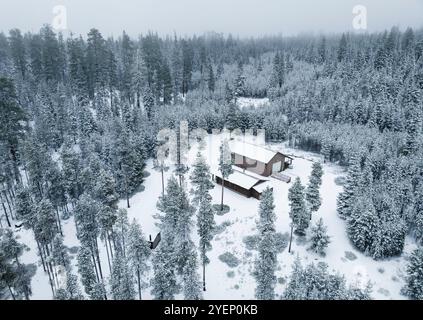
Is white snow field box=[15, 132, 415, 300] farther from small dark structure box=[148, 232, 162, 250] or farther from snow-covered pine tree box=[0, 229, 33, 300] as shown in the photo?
snow-covered pine tree box=[0, 229, 33, 300]

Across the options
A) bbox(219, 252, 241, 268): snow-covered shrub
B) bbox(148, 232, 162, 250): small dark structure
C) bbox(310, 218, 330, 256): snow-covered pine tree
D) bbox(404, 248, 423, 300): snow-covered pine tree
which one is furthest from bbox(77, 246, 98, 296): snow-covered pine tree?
bbox(404, 248, 423, 300): snow-covered pine tree

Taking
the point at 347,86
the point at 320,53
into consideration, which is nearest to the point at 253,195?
the point at 347,86

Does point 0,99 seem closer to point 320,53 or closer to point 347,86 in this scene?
point 347,86

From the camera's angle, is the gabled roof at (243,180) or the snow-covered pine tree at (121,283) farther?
the gabled roof at (243,180)

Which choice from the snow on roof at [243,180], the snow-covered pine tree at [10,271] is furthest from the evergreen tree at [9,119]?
the snow on roof at [243,180]

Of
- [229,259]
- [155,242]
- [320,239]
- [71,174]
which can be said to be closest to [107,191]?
[155,242]

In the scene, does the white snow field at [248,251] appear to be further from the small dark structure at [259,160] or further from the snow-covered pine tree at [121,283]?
the snow-covered pine tree at [121,283]
